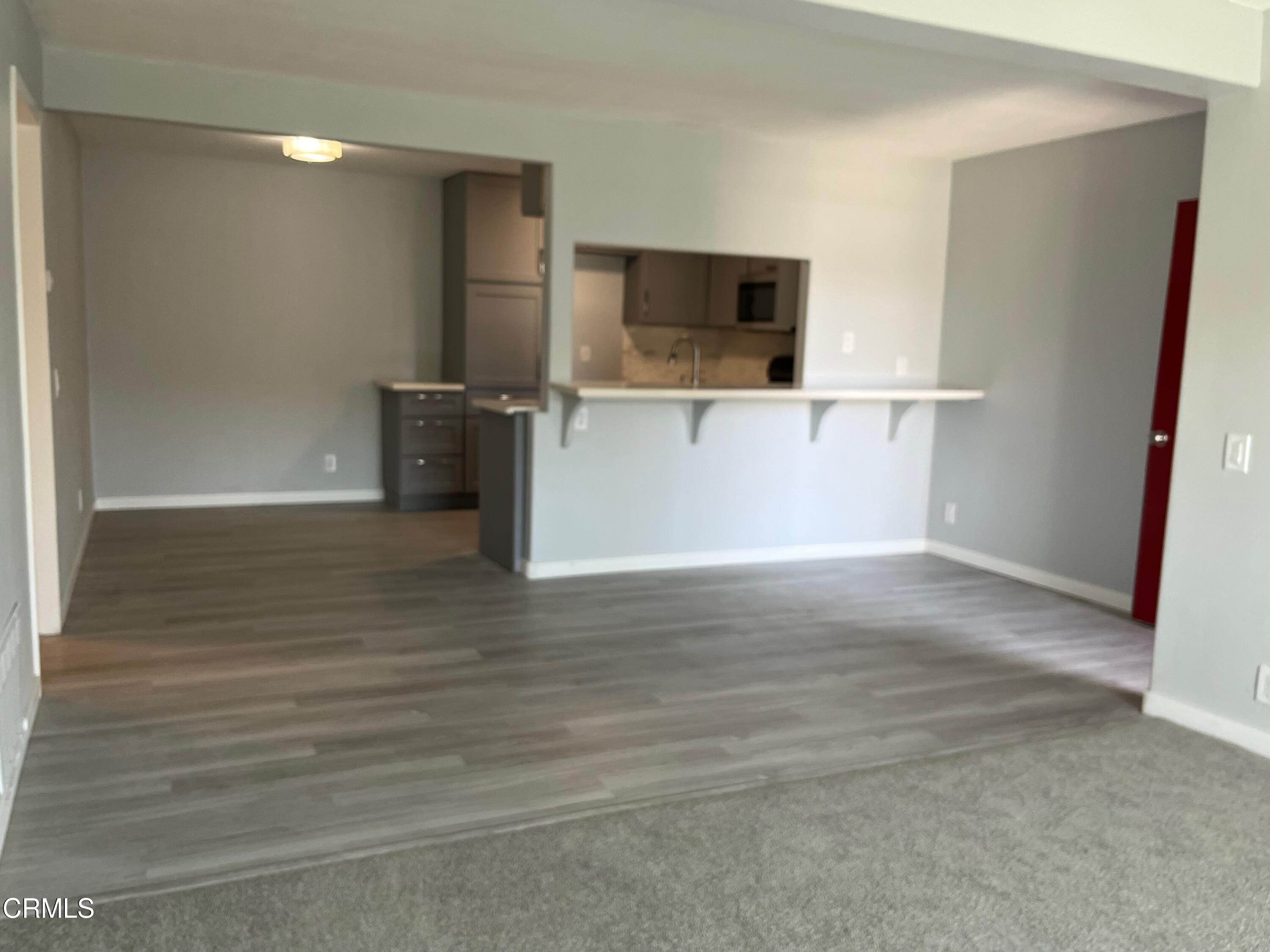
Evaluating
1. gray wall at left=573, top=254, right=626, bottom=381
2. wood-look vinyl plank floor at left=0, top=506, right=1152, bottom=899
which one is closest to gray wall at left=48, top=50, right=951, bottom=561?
wood-look vinyl plank floor at left=0, top=506, right=1152, bottom=899

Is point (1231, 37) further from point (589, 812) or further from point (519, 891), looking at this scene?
point (519, 891)

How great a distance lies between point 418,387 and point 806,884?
525 centimetres

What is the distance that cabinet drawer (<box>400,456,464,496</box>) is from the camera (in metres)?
7.01

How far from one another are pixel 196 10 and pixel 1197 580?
3.95 metres

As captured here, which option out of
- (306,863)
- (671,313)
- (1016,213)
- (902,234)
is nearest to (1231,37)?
(1016,213)

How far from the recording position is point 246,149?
6.25 m

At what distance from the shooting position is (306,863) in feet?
7.54

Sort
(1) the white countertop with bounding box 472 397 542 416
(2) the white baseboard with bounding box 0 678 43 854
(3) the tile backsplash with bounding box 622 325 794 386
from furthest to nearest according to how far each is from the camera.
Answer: (3) the tile backsplash with bounding box 622 325 794 386 < (1) the white countertop with bounding box 472 397 542 416 < (2) the white baseboard with bounding box 0 678 43 854

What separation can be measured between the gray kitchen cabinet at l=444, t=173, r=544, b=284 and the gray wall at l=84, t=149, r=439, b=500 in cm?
55

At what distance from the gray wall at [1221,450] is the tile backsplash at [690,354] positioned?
189 inches

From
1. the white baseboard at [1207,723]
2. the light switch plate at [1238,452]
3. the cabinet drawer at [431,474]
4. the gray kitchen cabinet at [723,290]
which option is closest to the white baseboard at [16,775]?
the white baseboard at [1207,723]

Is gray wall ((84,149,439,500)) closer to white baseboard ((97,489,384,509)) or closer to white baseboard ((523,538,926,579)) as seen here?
white baseboard ((97,489,384,509))

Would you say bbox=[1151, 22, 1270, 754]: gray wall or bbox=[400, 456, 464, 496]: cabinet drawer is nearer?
bbox=[1151, 22, 1270, 754]: gray wall

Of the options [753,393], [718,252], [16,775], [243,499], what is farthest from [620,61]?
[243,499]
